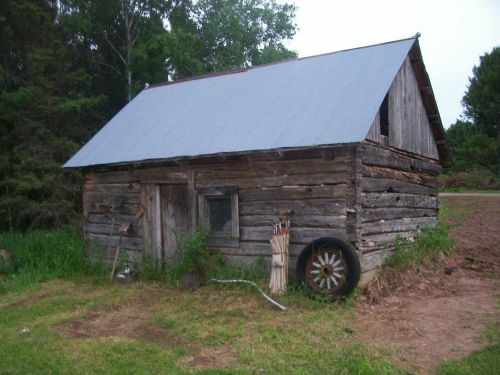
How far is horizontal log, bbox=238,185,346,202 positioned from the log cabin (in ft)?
0.06

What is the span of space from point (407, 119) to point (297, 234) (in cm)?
378

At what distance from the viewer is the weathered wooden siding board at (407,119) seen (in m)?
9.15

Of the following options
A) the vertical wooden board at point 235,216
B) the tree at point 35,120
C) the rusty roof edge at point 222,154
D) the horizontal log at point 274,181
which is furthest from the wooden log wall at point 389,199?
the tree at point 35,120

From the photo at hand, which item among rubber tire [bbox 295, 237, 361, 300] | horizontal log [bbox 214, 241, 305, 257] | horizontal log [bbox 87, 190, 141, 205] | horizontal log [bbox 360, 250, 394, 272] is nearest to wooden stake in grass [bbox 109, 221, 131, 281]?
horizontal log [bbox 87, 190, 141, 205]

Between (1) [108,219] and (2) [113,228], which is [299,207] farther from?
(1) [108,219]

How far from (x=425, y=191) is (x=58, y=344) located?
8.48m

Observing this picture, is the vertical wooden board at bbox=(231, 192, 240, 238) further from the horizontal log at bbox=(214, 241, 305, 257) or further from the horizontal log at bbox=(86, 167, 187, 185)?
the horizontal log at bbox=(86, 167, 187, 185)

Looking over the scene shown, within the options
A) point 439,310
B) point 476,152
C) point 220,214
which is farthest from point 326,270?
point 476,152

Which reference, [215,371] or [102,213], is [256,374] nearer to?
[215,371]

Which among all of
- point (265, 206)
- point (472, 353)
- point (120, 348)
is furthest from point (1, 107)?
point (472, 353)

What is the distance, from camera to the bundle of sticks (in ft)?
25.5

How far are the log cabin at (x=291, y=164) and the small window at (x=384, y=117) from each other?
0.03 m

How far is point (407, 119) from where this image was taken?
9961 millimetres

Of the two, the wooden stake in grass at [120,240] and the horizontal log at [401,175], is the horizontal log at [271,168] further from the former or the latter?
the wooden stake in grass at [120,240]
